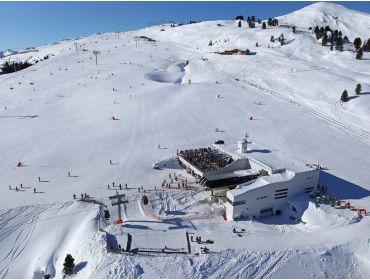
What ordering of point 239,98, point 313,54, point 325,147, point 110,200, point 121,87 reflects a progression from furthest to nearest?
point 313,54 → point 121,87 → point 239,98 → point 325,147 → point 110,200

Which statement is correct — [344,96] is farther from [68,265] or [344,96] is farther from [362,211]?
[68,265]

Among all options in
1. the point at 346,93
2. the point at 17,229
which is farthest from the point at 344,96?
the point at 17,229

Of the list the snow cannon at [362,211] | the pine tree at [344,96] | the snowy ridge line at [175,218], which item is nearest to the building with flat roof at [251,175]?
the snowy ridge line at [175,218]

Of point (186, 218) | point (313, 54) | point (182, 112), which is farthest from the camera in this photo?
point (313, 54)

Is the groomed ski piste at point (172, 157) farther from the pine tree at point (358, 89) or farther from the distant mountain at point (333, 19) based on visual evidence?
the distant mountain at point (333, 19)

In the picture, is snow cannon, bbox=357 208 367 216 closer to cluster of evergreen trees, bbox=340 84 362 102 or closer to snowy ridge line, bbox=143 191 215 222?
snowy ridge line, bbox=143 191 215 222

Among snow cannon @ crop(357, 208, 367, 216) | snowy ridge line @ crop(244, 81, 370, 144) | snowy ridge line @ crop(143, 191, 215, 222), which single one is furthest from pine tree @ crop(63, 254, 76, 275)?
snowy ridge line @ crop(244, 81, 370, 144)

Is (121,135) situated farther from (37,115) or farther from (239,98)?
(239,98)

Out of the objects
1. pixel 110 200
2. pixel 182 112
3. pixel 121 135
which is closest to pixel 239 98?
pixel 182 112
